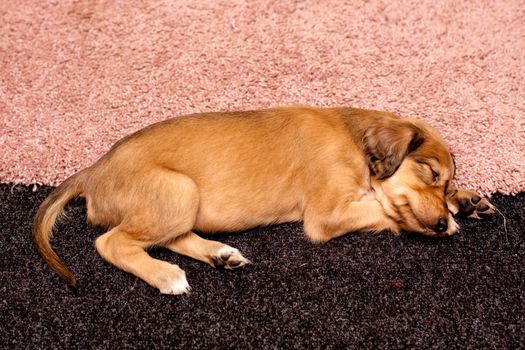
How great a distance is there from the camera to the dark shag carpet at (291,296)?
7.95 feet

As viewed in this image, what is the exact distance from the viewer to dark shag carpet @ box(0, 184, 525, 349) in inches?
95.3

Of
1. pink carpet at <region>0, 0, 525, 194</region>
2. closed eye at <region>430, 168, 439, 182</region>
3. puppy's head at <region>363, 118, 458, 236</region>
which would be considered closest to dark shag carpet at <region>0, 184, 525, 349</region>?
puppy's head at <region>363, 118, 458, 236</region>

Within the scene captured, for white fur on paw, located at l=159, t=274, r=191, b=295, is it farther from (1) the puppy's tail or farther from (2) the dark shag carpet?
(1) the puppy's tail

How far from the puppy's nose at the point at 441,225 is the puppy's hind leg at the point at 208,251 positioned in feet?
3.06

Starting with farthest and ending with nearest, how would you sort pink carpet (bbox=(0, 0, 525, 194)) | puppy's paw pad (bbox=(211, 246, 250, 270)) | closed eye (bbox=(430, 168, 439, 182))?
pink carpet (bbox=(0, 0, 525, 194)) < closed eye (bbox=(430, 168, 439, 182)) < puppy's paw pad (bbox=(211, 246, 250, 270))

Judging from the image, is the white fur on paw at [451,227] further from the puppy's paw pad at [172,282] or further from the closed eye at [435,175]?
the puppy's paw pad at [172,282]

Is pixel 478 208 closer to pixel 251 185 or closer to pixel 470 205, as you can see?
pixel 470 205

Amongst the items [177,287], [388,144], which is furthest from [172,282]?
[388,144]

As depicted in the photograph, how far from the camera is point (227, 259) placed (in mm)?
2668

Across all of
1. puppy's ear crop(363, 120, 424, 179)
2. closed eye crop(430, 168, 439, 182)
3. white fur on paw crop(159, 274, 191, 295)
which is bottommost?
white fur on paw crop(159, 274, 191, 295)

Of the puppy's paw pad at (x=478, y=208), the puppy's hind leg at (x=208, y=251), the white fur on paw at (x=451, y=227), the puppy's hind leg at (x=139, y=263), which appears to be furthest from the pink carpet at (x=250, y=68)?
the puppy's hind leg at (x=208, y=251)

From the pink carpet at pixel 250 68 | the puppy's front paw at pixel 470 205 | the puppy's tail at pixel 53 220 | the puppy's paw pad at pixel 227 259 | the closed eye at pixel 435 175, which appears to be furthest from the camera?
the pink carpet at pixel 250 68

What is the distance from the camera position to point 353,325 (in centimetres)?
246

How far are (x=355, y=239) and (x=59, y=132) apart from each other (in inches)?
72.3
